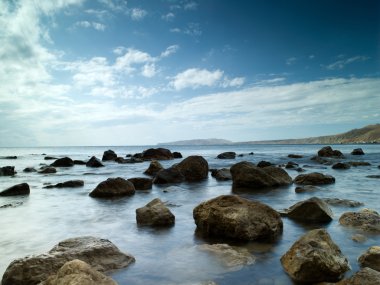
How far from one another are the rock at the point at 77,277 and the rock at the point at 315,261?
2.76 m

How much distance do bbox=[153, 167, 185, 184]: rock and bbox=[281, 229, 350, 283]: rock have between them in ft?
43.4

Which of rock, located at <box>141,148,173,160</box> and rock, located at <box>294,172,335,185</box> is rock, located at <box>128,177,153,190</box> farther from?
A: rock, located at <box>141,148,173,160</box>

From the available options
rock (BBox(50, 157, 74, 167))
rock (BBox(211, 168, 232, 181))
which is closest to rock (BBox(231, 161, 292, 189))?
rock (BBox(211, 168, 232, 181))

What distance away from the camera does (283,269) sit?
552 centimetres

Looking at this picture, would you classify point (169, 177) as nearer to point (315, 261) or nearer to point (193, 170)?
point (193, 170)

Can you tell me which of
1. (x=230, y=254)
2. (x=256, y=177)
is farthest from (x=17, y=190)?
(x=230, y=254)

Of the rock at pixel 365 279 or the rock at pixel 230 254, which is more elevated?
the rock at pixel 365 279

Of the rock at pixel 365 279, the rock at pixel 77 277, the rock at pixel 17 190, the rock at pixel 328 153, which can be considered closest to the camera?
the rock at pixel 77 277

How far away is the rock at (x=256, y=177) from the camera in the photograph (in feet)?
52.0

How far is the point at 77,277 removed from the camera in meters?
4.07

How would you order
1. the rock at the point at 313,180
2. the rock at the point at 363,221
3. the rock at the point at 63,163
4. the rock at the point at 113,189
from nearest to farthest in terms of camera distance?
the rock at the point at 363,221 → the rock at the point at 113,189 → the rock at the point at 313,180 → the rock at the point at 63,163

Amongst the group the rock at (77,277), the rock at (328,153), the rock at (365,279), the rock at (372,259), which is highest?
the rock at (77,277)

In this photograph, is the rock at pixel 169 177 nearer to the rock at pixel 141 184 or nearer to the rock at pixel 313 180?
the rock at pixel 141 184

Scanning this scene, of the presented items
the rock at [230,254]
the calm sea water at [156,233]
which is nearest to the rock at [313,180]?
the calm sea water at [156,233]
